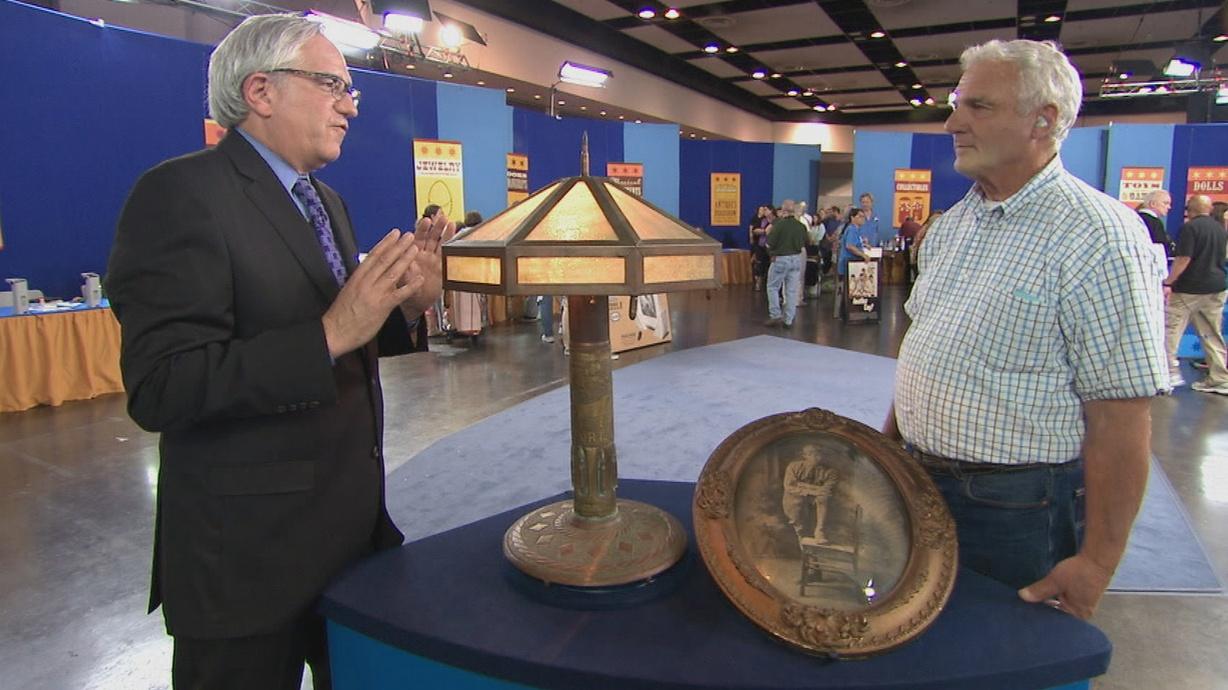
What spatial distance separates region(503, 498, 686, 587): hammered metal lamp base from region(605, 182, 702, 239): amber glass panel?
0.44 meters

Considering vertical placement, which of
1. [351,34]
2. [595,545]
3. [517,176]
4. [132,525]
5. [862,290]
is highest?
[351,34]

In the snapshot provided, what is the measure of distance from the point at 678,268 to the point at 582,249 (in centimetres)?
15

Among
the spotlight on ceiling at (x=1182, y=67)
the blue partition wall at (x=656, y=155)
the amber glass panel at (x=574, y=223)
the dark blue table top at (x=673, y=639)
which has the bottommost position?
the dark blue table top at (x=673, y=639)

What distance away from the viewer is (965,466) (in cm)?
129

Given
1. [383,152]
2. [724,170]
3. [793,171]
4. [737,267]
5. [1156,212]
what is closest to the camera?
[1156,212]

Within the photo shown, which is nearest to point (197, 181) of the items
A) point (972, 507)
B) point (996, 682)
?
point (996, 682)

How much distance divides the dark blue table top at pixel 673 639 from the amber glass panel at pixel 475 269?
433 mm

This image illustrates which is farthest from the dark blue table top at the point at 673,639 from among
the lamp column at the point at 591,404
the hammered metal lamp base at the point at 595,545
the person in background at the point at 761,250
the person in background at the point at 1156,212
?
the person in background at the point at 761,250

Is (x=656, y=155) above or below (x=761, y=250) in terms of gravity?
above

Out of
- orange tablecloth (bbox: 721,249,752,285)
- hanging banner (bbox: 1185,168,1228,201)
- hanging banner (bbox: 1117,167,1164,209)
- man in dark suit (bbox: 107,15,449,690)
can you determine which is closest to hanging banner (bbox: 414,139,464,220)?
Answer: orange tablecloth (bbox: 721,249,752,285)

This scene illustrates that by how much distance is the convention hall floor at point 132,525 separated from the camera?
2.22m

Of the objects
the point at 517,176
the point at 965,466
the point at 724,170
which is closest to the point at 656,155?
the point at 517,176

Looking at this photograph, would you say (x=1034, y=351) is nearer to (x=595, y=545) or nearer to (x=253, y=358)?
(x=595, y=545)

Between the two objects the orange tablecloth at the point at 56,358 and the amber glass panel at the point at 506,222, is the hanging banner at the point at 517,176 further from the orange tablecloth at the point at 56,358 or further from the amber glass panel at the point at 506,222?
the amber glass panel at the point at 506,222
